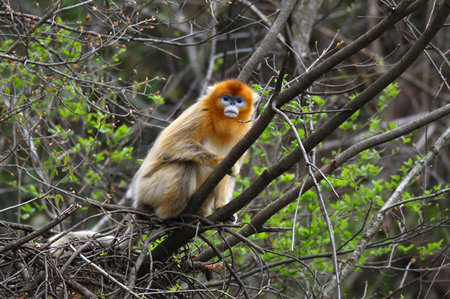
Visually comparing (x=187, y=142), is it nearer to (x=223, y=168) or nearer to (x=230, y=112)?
(x=230, y=112)

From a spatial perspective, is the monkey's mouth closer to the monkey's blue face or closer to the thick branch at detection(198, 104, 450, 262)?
the monkey's blue face

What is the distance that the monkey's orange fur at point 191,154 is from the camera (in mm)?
5000

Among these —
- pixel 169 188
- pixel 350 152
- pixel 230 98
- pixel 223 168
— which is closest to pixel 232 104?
pixel 230 98

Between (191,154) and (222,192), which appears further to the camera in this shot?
(222,192)

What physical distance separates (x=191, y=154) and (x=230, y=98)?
66 centimetres

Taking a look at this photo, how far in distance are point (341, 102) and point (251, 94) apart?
4.93 meters

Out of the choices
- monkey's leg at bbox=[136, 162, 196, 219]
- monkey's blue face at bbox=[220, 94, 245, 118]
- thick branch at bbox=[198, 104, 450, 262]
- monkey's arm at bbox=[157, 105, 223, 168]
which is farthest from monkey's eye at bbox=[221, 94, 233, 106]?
thick branch at bbox=[198, 104, 450, 262]

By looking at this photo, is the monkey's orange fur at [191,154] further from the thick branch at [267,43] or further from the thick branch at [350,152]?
the thick branch at [350,152]

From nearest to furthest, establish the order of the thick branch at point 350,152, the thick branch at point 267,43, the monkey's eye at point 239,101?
the thick branch at point 350,152 → the monkey's eye at point 239,101 → the thick branch at point 267,43

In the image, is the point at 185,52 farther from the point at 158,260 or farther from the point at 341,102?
the point at 158,260

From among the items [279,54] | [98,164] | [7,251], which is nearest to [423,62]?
[279,54]

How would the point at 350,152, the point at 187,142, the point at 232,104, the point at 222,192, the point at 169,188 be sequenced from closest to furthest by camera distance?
the point at 350,152
the point at 169,188
the point at 187,142
the point at 232,104
the point at 222,192

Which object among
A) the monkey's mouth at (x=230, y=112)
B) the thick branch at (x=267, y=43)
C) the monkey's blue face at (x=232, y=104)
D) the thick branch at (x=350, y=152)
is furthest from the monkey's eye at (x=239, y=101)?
the thick branch at (x=350, y=152)

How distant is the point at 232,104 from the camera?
5.28 metres
